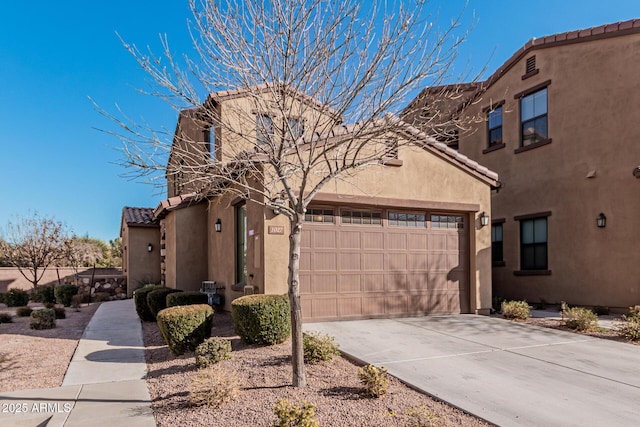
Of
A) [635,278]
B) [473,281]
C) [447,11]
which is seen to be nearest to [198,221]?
[473,281]

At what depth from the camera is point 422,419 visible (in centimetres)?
411

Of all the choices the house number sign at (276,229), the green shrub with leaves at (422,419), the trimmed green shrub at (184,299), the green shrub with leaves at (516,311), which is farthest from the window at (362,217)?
the green shrub with leaves at (422,419)

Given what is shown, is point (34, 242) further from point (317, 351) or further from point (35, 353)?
point (317, 351)

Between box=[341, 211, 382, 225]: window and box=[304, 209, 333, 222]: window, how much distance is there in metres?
0.35

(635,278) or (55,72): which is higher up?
(55,72)

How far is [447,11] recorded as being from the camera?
6207mm

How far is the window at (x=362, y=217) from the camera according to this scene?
9812 millimetres

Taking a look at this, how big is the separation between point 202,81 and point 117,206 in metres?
18.2

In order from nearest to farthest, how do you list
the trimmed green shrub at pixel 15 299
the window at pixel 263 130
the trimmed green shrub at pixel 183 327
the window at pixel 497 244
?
the window at pixel 263 130, the trimmed green shrub at pixel 183 327, the window at pixel 497 244, the trimmed green shrub at pixel 15 299

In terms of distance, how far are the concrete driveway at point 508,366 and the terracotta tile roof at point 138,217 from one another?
426 inches

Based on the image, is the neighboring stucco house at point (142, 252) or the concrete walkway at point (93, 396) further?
the neighboring stucco house at point (142, 252)

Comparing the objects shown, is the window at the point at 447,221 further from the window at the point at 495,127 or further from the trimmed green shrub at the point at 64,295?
the trimmed green shrub at the point at 64,295

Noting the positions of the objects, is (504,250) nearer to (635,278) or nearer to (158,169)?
(635,278)

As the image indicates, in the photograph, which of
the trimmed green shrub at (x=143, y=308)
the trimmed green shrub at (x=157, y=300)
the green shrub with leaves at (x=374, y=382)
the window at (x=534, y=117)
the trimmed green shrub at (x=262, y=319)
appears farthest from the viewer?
the window at (x=534, y=117)
